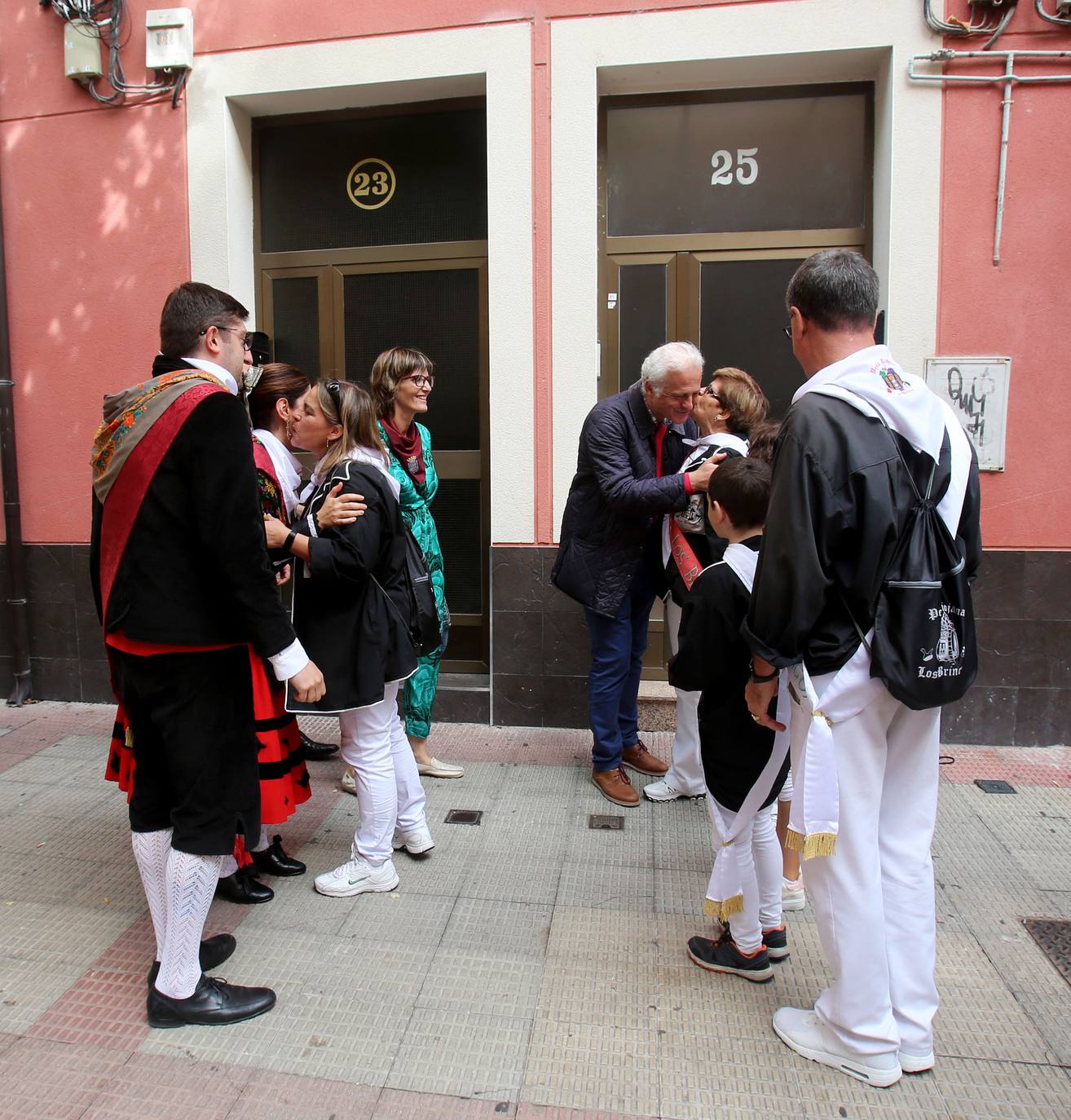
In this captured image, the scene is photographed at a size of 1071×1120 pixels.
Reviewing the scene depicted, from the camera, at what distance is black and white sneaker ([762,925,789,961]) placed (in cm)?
282

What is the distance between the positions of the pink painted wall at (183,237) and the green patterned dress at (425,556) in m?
1.02

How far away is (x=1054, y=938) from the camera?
296 centimetres

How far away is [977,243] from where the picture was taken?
450 centimetres

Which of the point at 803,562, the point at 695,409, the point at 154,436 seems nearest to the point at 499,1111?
the point at 803,562

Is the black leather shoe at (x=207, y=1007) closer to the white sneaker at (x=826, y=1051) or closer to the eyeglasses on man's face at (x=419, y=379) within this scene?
the white sneaker at (x=826, y=1051)

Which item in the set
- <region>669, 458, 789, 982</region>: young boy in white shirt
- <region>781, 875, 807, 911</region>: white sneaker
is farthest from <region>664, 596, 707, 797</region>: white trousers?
<region>669, 458, 789, 982</region>: young boy in white shirt

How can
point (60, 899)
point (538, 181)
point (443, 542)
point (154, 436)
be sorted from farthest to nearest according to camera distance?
point (443, 542), point (538, 181), point (60, 899), point (154, 436)

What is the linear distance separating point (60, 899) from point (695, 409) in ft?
10.1

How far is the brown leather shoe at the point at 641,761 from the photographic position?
4.29 metres

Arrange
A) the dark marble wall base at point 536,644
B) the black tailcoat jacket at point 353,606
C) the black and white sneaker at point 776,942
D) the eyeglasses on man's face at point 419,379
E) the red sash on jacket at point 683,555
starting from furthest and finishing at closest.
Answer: the dark marble wall base at point 536,644 → the eyeglasses on man's face at point 419,379 → the red sash on jacket at point 683,555 → the black tailcoat jacket at point 353,606 → the black and white sneaker at point 776,942

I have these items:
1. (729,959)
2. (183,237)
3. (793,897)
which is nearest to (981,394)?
→ (793,897)

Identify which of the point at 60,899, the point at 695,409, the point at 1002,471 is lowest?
the point at 60,899

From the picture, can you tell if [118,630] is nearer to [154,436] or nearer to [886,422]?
[154,436]

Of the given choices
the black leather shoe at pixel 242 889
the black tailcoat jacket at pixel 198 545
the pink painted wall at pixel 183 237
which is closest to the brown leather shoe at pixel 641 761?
the pink painted wall at pixel 183 237
